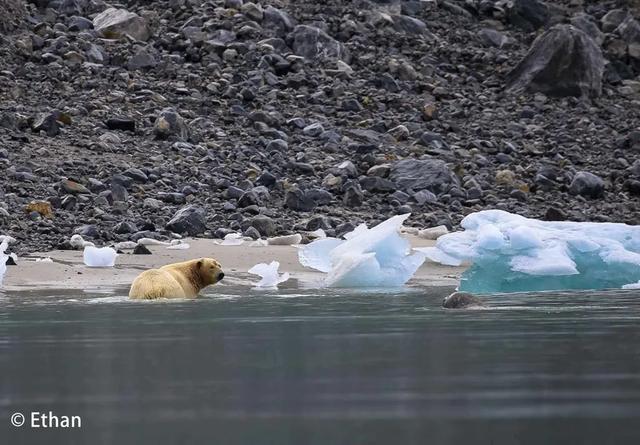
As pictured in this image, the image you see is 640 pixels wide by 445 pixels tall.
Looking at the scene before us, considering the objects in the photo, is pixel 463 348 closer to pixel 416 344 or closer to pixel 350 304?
pixel 416 344

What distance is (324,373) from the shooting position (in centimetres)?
528

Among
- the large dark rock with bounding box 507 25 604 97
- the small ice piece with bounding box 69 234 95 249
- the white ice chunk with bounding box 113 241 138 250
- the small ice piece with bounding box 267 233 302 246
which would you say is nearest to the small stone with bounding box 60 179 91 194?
the white ice chunk with bounding box 113 241 138 250

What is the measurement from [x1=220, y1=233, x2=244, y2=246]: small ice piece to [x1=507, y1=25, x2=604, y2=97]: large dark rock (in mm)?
10429

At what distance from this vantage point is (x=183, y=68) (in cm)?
1961

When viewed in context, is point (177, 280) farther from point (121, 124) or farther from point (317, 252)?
point (121, 124)

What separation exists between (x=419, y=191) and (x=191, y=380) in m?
11.1

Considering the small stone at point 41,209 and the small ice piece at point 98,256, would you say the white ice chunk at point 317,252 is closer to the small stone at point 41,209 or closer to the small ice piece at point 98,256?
the small ice piece at point 98,256

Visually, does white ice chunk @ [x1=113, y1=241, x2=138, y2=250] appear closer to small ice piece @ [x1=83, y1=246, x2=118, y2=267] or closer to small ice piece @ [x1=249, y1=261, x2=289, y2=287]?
small ice piece @ [x1=83, y1=246, x2=118, y2=267]

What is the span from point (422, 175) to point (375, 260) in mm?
6307

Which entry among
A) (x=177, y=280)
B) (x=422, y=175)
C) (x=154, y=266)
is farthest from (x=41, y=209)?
(x=422, y=175)

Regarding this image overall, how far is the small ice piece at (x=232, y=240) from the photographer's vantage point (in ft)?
40.6

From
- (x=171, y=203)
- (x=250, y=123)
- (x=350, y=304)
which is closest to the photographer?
(x=350, y=304)

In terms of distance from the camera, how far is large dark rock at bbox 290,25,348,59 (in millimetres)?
20844

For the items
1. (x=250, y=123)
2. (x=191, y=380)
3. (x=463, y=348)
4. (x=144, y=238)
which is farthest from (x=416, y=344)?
(x=250, y=123)
